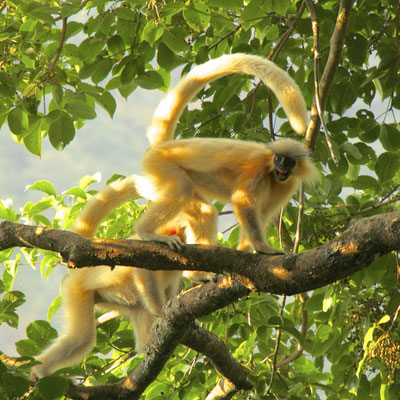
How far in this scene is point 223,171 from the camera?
10.9ft

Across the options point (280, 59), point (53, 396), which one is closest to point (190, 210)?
point (280, 59)

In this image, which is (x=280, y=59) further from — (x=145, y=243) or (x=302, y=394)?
(x=302, y=394)

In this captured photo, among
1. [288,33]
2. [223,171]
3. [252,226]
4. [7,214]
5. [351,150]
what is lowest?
[7,214]

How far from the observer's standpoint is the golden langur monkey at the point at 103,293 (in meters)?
3.55

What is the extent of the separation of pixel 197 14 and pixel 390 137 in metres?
1.47

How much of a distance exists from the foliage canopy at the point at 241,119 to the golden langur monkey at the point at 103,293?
0.14 metres

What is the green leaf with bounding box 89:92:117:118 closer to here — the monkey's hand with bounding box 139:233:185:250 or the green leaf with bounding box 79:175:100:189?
the monkey's hand with bounding box 139:233:185:250

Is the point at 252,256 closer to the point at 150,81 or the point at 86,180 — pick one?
the point at 150,81

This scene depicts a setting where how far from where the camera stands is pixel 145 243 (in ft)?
8.37

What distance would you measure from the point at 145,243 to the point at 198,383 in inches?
53.9

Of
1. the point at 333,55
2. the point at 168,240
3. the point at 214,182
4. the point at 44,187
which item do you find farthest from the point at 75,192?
the point at 333,55

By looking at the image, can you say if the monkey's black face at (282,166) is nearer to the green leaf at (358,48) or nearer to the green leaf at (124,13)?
the green leaf at (358,48)

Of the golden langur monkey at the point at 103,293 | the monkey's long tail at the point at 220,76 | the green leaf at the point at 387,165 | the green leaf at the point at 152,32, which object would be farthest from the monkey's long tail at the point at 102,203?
the green leaf at the point at 387,165

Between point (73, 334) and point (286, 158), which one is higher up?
point (286, 158)
